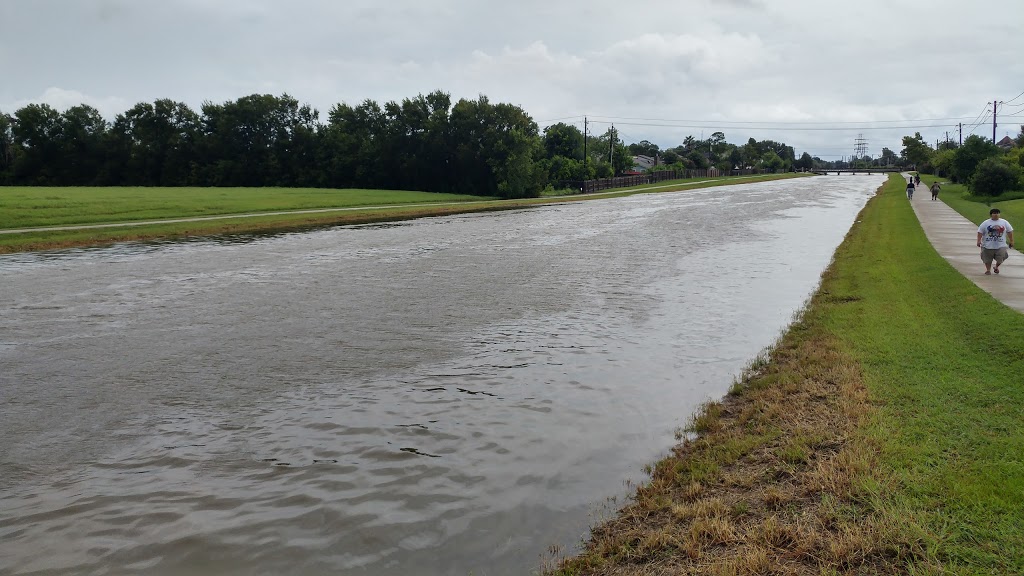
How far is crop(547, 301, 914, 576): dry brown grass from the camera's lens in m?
4.71

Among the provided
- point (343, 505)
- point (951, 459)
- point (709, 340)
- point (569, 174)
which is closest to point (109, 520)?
point (343, 505)

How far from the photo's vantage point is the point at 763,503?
5582 millimetres

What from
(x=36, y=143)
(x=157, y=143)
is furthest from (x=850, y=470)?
(x=36, y=143)

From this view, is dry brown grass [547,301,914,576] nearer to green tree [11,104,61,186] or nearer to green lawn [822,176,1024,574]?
green lawn [822,176,1024,574]

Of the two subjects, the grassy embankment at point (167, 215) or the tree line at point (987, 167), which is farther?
the tree line at point (987, 167)

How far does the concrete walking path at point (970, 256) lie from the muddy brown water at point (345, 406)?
3.45m

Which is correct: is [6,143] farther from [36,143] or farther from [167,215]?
[167,215]

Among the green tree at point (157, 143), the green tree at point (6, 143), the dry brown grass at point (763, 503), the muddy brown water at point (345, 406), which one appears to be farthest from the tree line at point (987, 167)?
the green tree at point (6, 143)

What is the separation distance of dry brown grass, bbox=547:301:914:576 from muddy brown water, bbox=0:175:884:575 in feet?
1.27

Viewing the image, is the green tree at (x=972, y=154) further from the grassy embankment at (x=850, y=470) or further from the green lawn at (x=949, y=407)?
the grassy embankment at (x=850, y=470)

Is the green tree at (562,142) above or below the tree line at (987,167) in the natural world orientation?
above

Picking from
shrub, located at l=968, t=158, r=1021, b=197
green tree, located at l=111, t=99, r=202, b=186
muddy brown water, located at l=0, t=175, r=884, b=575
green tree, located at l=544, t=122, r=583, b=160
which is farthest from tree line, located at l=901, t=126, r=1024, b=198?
green tree, located at l=111, t=99, r=202, b=186

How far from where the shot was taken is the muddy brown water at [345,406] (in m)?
5.52

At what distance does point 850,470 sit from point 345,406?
5575mm
